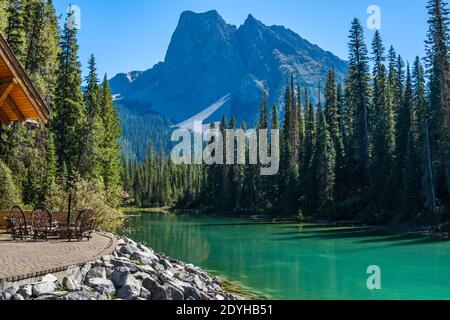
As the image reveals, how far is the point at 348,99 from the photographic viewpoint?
69125mm

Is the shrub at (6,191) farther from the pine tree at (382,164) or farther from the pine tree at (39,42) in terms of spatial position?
the pine tree at (382,164)

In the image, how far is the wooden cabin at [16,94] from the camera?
11703mm

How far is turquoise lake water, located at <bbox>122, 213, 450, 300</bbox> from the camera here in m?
18.0

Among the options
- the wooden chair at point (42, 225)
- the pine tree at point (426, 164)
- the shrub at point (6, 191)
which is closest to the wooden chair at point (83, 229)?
the wooden chair at point (42, 225)

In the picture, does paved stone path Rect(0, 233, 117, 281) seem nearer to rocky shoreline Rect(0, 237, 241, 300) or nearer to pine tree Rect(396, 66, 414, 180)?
rocky shoreline Rect(0, 237, 241, 300)

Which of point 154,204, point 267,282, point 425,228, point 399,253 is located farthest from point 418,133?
point 154,204

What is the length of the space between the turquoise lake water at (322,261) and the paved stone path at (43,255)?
20.0ft

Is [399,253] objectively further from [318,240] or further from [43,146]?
[43,146]

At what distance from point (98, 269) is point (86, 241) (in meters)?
5.77

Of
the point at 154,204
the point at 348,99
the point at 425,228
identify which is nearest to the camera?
the point at 425,228

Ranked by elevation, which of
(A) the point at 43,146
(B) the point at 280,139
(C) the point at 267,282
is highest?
(B) the point at 280,139
